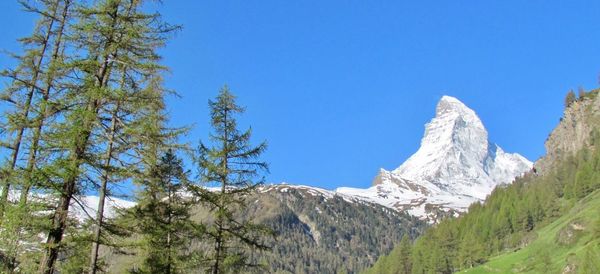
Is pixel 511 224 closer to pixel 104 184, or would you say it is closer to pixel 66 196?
pixel 104 184

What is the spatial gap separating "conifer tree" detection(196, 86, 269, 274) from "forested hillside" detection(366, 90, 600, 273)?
10541 centimetres

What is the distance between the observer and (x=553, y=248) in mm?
129250

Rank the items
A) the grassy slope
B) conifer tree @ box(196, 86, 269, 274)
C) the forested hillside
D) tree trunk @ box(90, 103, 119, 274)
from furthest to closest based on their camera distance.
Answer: the forested hillside, the grassy slope, conifer tree @ box(196, 86, 269, 274), tree trunk @ box(90, 103, 119, 274)

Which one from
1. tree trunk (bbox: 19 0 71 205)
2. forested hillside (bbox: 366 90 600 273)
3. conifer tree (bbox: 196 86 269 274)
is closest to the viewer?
tree trunk (bbox: 19 0 71 205)

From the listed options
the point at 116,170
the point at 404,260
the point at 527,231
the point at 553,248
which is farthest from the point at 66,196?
the point at 527,231

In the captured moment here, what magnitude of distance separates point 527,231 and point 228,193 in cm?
16740

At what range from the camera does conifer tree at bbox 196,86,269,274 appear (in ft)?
75.4

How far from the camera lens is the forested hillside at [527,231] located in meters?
127

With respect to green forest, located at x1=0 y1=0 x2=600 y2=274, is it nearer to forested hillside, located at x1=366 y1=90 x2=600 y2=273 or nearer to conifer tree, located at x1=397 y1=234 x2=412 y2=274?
forested hillside, located at x1=366 y1=90 x2=600 y2=273

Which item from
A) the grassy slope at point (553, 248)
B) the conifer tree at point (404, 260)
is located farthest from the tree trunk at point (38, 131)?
the conifer tree at point (404, 260)

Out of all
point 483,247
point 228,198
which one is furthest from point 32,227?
point 483,247

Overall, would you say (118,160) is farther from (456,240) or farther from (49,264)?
(456,240)

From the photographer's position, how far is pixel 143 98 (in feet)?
53.4

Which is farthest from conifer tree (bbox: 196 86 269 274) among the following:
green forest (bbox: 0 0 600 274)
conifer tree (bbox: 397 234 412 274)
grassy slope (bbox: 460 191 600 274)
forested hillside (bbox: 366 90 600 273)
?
conifer tree (bbox: 397 234 412 274)
